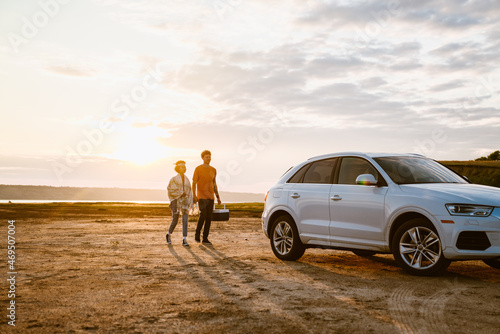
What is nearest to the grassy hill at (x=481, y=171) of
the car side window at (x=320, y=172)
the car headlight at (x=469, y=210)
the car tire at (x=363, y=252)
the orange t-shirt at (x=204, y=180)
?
the orange t-shirt at (x=204, y=180)

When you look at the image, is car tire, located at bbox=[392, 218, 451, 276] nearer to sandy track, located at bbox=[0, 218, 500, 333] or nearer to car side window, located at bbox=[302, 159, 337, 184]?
sandy track, located at bbox=[0, 218, 500, 333]

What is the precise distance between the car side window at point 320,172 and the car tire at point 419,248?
6.21 feet

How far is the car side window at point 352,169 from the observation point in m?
9.12

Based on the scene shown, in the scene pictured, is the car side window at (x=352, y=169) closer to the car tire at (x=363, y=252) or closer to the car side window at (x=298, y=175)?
the car side window at (x=298, y=175)

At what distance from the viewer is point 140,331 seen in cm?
483

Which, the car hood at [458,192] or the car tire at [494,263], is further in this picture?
the car tire at [494,263]

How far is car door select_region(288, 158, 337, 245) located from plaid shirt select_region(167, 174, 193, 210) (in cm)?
384

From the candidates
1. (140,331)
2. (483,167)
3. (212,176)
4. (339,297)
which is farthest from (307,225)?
(483,167)

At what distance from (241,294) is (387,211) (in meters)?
3.03

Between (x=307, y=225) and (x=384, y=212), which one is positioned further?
(x=307, y=225)

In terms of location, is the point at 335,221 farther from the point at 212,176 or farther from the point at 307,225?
the point at 212,176

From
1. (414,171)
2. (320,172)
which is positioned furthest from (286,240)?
(414,171)

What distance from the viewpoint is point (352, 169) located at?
9.34m

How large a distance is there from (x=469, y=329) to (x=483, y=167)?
31116mm
